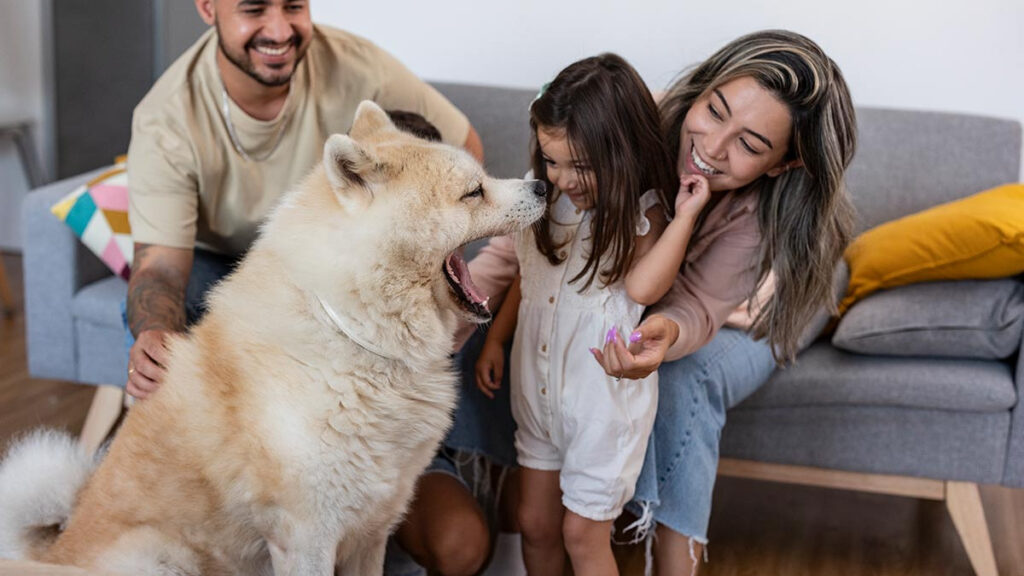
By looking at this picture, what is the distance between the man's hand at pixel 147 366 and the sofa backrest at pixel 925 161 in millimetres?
1765

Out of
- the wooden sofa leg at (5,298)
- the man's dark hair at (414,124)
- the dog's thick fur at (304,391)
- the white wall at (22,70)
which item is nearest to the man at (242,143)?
the man's dark hair at (414,124)

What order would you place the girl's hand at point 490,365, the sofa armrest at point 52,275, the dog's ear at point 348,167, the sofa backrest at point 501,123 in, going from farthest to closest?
the sofa backrest at point 501,123
the sofa armrest at point 52,275
the girl's hand at point 490,365
the dog's ear at point 348,167

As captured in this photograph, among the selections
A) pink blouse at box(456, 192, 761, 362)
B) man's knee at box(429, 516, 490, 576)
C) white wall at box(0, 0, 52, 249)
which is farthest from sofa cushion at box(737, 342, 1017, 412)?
white wall at box(0, 0, 52, 249)

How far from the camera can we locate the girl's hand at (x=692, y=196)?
1.71 m

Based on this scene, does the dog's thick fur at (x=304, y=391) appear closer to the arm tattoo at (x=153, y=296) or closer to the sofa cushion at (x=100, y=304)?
the arm tattoo at (x=153, y=296)

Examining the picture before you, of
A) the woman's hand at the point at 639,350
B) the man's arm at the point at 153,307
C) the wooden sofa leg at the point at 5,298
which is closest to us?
the woman's hand at the point at 639,350

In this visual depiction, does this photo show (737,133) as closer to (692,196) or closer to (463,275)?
(692,196)

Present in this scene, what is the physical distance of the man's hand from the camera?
1.73 metres

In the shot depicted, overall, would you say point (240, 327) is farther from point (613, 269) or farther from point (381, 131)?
point (613, 269)

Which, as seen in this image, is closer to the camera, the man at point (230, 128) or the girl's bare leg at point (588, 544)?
the girl's bare leg at point (588, 544)

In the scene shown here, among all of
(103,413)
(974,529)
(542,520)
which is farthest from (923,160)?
(103,413)

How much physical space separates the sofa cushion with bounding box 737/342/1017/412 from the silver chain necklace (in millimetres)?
1202

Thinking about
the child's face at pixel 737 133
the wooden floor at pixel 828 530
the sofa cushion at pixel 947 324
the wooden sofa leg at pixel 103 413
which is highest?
the child's face at pixel 737 133

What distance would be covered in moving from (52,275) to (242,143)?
2.72ft
